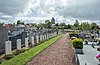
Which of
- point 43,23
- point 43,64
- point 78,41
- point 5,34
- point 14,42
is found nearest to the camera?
point 43,64

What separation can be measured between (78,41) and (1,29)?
19.4 ft

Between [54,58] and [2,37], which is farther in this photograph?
[2,37]

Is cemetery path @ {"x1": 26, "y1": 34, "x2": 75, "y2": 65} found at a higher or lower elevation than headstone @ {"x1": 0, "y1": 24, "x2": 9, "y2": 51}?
lower

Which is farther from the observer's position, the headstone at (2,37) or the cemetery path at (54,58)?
the headstone at (2,37)

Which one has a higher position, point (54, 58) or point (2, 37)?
point (2, 37)

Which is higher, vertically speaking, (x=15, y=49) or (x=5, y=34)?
(x=5, y=34)

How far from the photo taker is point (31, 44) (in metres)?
23.0

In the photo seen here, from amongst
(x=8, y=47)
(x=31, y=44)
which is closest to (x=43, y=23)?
(x=31, y=44)

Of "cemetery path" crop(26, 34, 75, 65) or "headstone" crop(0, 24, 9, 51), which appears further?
"headstone" crop(0, 24, 9, 51)

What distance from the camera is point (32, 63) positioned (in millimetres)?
11945

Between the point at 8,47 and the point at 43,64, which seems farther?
the point at 8,47

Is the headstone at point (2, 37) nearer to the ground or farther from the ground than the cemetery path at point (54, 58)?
farther from the ground

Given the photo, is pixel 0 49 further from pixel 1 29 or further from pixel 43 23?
pixel 43 23

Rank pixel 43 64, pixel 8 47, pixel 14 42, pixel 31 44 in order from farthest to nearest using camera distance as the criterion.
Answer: pixel 31 44 < pixel 14 42 < pixel 8 47 < pixel 43 64
